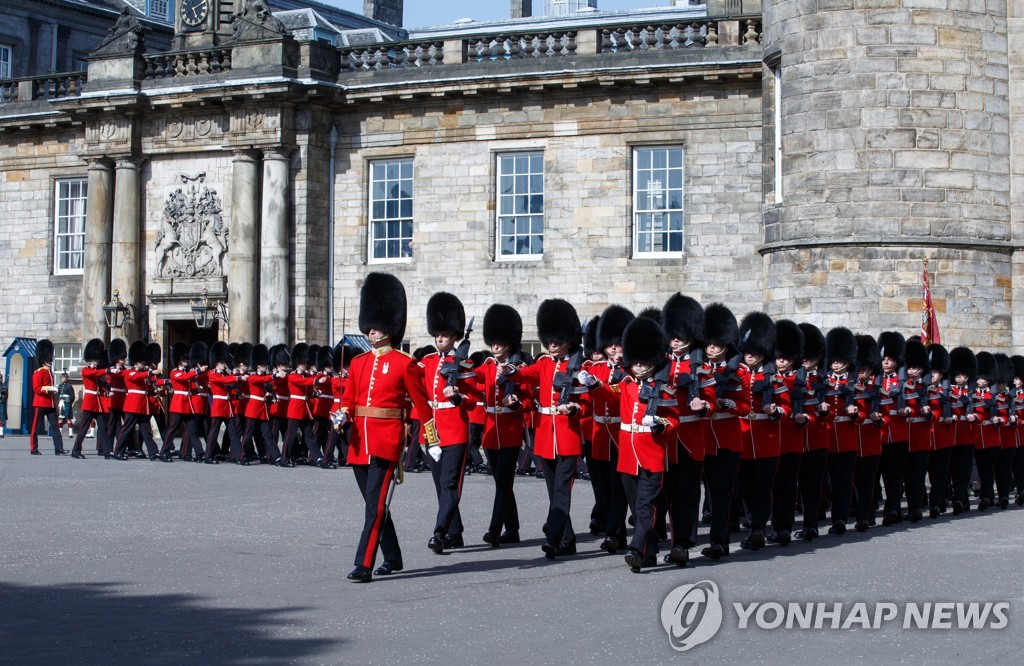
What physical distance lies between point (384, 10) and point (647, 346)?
114 ft

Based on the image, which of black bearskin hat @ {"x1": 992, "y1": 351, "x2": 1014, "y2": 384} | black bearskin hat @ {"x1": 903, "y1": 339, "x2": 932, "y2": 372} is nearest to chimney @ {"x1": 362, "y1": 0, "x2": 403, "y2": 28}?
black bearskin hat @ {"x1": 992, "y1": 351, "x2": 1014, "y2": 384}

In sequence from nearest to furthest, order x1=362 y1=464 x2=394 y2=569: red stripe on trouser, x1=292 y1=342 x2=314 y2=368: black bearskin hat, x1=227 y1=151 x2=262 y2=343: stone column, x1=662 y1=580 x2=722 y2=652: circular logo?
1. x1=662 y1=580 x2=722 y2=652: circular logo
2. x1=362 y1=464 x2=394 y2=569: red stripe on trouser
3. x1=292 y1=342 x2=314 y2=368: black bearskin hat
4. x1=227 y1=151 x2=262 y2=343: stone column

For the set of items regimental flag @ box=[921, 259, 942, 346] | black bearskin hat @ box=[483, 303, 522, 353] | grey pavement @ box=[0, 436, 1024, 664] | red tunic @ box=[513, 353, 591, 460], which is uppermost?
regimental flag @ box=[921, 259, 942, 346]

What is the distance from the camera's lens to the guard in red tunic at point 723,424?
37.6ft

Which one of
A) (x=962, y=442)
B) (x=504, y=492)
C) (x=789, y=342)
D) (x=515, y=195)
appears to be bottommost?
(x=504, y=492)

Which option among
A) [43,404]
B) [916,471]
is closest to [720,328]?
[916,471]

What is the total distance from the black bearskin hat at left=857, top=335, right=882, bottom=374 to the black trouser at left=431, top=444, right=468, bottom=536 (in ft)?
15.2

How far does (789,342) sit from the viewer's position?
13344mm

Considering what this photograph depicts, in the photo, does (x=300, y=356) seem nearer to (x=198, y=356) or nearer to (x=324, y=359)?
(x=324, y=359)

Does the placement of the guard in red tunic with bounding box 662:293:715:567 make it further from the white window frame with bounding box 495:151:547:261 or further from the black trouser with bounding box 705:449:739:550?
the white window frame with bounding box 495:151:547:261

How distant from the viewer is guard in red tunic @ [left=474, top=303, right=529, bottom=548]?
482 inches

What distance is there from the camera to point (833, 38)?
866 inches

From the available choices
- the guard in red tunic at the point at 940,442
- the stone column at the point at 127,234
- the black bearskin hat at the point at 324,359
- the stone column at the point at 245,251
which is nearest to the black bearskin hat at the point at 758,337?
the guard in red tunic at the point at 940,442

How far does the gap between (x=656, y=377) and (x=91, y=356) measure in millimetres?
14190
